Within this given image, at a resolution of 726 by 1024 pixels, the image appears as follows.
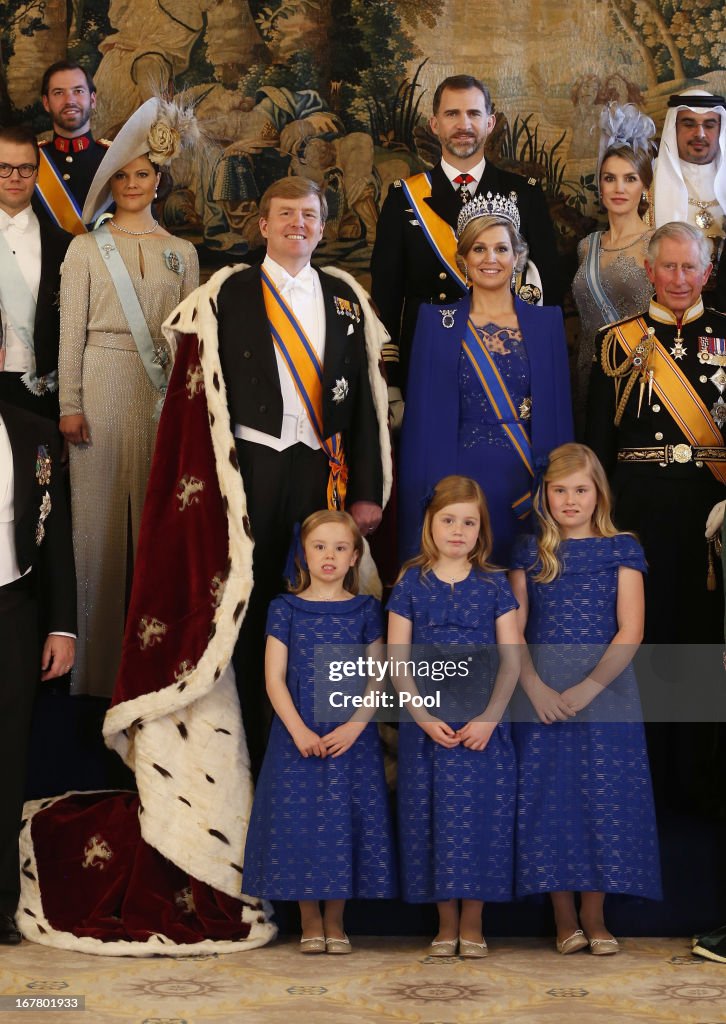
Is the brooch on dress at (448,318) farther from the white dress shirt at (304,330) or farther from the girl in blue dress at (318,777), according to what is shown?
the girl in blue dress at (318,777)

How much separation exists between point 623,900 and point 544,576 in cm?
83

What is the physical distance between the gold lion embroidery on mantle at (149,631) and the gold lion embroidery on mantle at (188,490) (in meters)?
0.30

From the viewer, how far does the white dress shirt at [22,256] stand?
4797 mm

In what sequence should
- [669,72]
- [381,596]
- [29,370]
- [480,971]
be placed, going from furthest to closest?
[669,72]
[29,370]
[381,596]
[480,971]

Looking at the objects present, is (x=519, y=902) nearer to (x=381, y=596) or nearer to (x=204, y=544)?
(x=381, y=596)

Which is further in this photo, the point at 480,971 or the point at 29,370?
the point at 29,370

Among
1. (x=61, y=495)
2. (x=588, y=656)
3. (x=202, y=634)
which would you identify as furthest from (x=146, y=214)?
(x=588, y=656)

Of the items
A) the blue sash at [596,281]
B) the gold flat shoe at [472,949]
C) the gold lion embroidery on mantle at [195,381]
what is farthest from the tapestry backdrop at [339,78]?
the gold flat shoe at [472,949]

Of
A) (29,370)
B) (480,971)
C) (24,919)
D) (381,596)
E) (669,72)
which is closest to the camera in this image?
(480,971)

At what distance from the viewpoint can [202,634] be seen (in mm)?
3891

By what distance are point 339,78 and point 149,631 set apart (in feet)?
9.06

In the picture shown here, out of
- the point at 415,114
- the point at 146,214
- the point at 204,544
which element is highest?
the point at 415,114

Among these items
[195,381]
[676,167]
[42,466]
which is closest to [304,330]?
[195,381]

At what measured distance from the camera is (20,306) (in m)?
4.81
